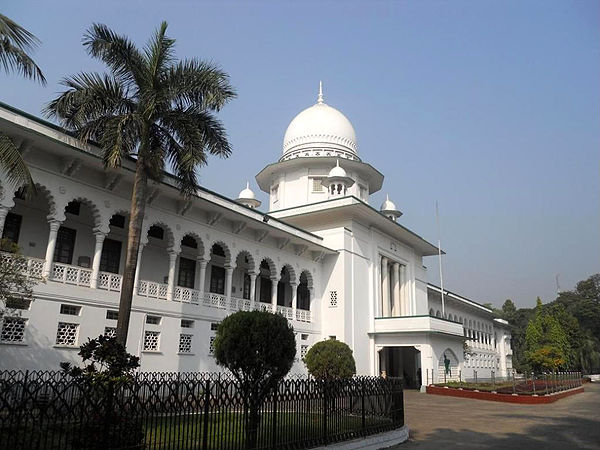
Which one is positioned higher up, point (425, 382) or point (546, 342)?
point (546, 342)

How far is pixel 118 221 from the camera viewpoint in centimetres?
1927

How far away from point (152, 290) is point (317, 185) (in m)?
19.4

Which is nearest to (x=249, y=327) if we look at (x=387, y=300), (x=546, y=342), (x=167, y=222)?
(x=167, y=222)

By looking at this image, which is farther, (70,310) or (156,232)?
(156,232)

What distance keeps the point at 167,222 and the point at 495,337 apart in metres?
51.0

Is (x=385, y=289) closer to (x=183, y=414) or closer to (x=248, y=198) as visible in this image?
(x=248, y=198)

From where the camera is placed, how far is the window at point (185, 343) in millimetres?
19156

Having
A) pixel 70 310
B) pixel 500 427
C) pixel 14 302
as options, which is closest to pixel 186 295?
pixel 70 310

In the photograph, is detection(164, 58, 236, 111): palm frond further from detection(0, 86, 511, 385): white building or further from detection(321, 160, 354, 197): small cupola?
detection(321, 160, 354, 197): small cupola

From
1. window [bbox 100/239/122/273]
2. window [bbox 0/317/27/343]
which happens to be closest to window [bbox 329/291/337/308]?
window [bbox 100/239/122/273]

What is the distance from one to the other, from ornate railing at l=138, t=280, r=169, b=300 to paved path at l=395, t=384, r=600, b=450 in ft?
32.2

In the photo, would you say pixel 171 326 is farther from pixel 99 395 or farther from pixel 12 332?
pixel 99 395

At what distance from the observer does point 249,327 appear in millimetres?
9305

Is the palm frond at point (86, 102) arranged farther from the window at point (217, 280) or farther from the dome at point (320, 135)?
the dome at point (320, 135)
